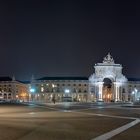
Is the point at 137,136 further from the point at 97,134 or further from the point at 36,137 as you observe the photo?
the point at 36,137

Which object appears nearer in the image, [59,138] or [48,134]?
[59,138]

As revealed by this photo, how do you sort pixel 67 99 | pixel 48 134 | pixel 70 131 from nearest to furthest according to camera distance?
pixel 48 134
pixel 70 131
pixel 67 99

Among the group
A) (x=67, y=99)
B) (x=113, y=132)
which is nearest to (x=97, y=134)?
(x=113, y=132)

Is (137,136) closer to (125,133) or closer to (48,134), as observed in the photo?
(125,133)

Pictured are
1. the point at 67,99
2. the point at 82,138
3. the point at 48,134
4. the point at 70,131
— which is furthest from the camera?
the point at 67,99

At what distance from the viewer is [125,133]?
24.0m

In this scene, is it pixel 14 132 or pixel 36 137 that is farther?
pixel 14 132

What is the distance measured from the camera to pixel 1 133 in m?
23.2

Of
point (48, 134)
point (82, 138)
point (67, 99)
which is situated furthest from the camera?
point (67, 99)

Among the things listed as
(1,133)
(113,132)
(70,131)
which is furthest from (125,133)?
(1,133)

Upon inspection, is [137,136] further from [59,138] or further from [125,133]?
[59,138]

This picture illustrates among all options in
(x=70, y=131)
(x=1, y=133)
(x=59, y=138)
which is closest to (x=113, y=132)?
(x=70, y=131)

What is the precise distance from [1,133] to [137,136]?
24.0 ft

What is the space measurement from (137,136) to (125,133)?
1636 mm
